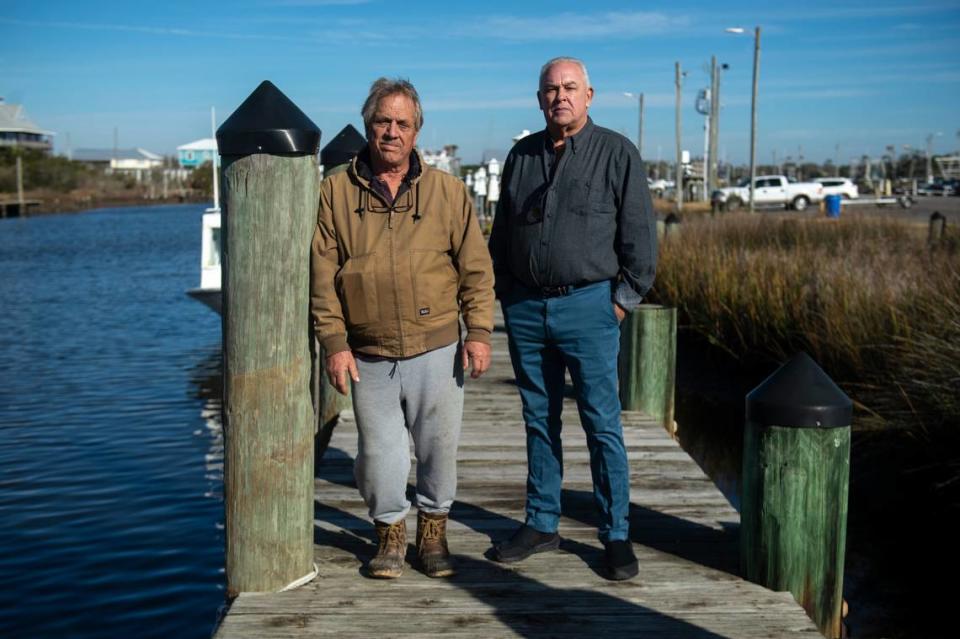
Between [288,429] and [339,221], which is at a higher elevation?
[339,221]

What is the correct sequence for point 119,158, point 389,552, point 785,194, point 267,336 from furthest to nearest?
point 119,158, point 785,194, point 389,552, point 267,336

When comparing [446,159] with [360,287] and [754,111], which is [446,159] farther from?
[360,287]

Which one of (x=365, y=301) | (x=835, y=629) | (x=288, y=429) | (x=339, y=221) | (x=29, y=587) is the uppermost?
(x=339, y=221)

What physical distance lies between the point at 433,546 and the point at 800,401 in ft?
4.66

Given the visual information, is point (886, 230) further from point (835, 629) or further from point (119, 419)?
point (835, 629)

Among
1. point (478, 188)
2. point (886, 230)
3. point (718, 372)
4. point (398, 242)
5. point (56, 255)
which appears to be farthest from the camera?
point (56, 255)

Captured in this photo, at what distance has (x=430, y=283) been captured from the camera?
3764 millimetres

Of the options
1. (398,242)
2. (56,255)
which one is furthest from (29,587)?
(56,255)

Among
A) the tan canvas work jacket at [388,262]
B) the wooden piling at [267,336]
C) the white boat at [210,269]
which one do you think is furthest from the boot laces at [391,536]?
the white boat at [210,269]

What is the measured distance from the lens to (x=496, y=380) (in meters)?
8.79

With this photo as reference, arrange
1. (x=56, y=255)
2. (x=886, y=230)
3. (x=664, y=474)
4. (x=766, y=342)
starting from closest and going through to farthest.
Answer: (x=664, y=474)
(x=766, y=342)
(x=886, y=230)
(x=56, y=255)

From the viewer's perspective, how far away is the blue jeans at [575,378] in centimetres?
404

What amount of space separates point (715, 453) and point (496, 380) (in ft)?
6.51

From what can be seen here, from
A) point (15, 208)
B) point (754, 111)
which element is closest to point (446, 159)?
point (754, 111)
